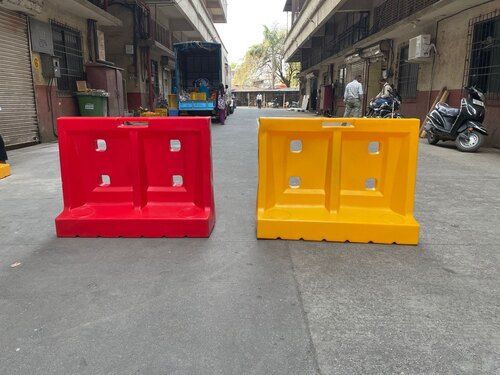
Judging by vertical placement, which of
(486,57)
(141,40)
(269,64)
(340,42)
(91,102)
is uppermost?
(269,64)

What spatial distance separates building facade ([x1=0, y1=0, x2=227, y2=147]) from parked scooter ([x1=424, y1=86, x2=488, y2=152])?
10176 mm

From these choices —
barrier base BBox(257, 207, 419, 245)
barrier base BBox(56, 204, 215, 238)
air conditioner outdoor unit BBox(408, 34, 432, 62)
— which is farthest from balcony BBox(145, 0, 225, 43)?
barrier base BBox(257, 207, 419, 245)

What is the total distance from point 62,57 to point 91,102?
150 cm

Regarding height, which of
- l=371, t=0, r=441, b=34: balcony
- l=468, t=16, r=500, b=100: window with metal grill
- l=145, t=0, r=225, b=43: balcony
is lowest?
l=468, t=16, r=500, b=100: window with metal grill

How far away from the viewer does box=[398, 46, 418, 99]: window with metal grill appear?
14784mm

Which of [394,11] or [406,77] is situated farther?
[406,77]

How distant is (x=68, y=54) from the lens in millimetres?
12648

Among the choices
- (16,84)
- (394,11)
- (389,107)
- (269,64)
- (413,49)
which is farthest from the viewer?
(269,64)

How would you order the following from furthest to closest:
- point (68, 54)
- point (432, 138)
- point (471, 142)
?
point (68, 54), point (432, 138), point (471, 142)

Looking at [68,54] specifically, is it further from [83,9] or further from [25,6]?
[25,6]

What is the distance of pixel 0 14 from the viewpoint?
29.9 feet

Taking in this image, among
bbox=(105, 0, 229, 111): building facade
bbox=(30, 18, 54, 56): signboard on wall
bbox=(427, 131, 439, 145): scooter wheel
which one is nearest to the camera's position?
bbox=(30, 18, 54, 56): signboard on wall

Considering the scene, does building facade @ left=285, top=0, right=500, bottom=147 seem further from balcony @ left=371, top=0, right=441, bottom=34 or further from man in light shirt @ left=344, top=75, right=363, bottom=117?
man in light shirt @ left=344, top=75, right=363, bottom=117

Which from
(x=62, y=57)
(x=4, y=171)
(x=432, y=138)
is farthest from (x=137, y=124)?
(x=62, y=57)
